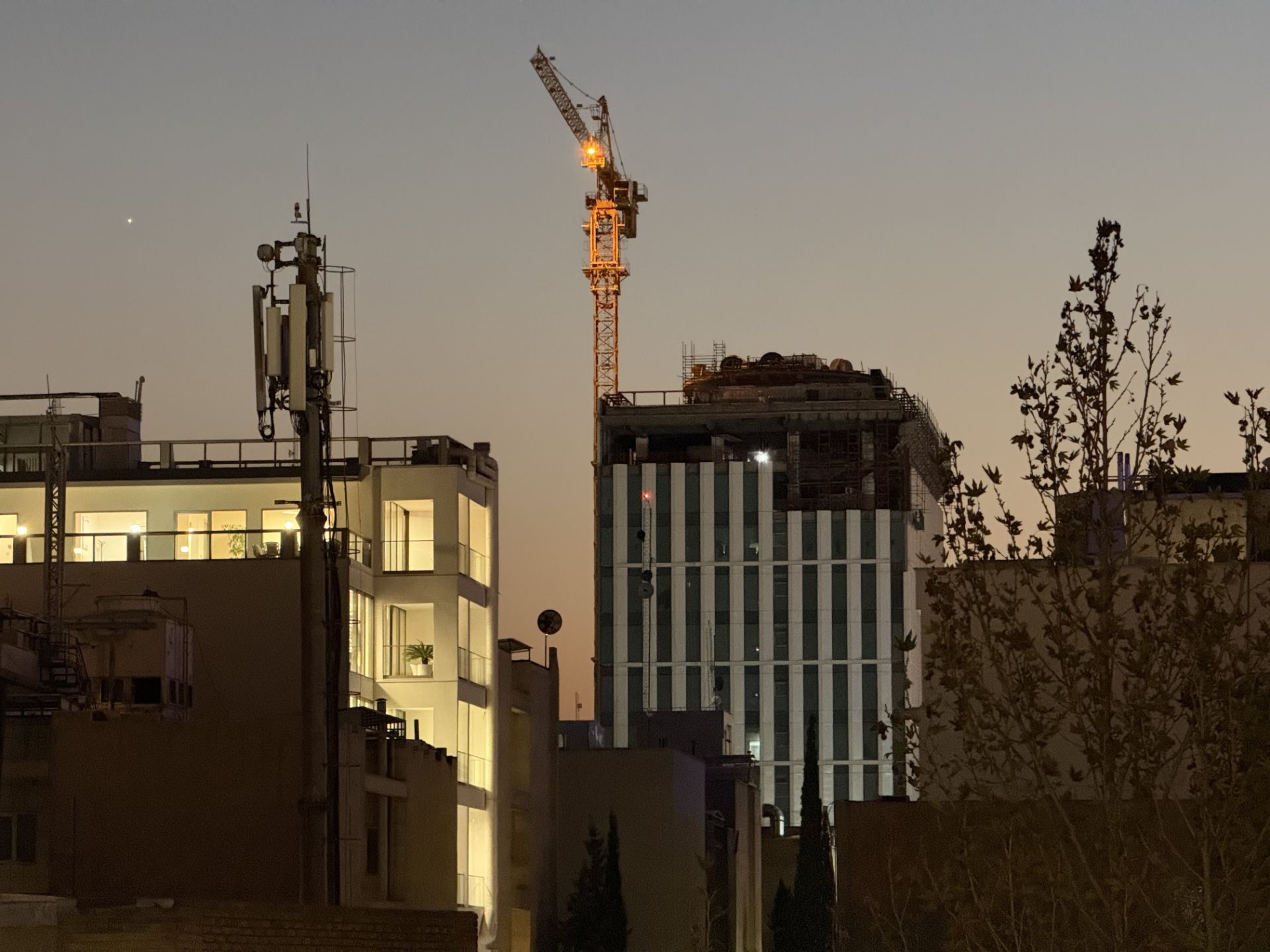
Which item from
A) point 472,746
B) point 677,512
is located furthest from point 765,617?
point 472,746

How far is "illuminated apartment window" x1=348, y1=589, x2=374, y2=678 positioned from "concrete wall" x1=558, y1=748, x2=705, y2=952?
1387cm

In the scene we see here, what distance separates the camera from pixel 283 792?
43594 mm

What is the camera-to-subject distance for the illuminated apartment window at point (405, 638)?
60625 millimetres

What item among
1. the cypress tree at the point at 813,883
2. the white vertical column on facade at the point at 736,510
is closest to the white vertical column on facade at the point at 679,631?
the white vertical column on facade at the point at 736,510

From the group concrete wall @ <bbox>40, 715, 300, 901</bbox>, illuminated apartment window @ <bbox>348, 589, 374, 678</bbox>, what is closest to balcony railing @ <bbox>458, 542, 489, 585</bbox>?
illuminated apartment window @ <bbox>348, 589, 374, 678</bbox>

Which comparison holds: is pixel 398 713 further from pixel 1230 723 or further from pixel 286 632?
pixel 1230 723

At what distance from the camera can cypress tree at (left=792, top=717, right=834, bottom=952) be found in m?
90.2

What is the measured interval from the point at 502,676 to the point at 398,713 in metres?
3.97

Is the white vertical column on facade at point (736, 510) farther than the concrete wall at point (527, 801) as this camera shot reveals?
Yes

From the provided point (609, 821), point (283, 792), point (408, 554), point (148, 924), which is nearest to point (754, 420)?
point (609, 821)

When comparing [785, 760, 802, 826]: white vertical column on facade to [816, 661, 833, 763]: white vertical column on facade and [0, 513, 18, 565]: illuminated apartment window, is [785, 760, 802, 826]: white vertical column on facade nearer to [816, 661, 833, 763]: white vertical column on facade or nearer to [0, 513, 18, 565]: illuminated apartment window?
[816, 661, 833, 763]: white vertical column on facade

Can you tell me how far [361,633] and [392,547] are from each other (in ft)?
9.15

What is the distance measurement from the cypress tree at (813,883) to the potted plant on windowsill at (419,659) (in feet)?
103

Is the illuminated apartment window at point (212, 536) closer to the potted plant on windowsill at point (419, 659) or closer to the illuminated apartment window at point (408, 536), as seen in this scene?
the illuminated apartment window at point (408, 536)
